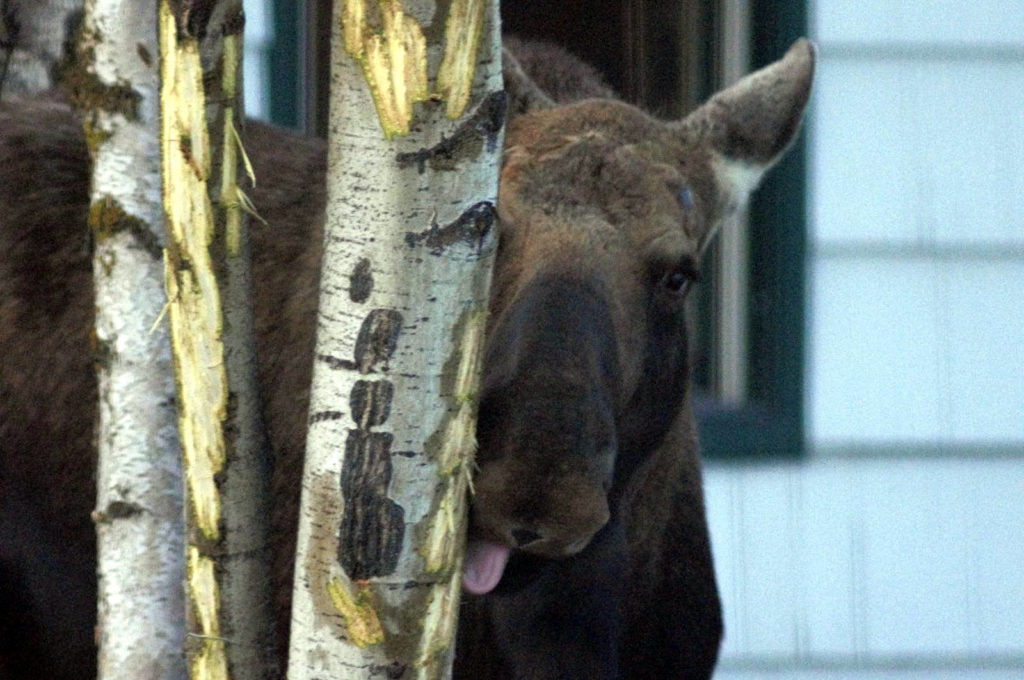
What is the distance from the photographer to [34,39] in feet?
11.5

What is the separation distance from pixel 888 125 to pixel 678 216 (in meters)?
2.18

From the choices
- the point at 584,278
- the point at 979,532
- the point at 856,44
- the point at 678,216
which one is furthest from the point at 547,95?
the point at 979,532

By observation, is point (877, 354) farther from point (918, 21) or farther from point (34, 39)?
point (34, 39)

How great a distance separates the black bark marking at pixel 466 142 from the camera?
1778 millimetres

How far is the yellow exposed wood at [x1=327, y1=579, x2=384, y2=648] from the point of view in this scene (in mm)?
1811

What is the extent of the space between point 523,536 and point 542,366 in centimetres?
32

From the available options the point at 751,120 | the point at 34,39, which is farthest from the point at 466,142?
the point at 34,39

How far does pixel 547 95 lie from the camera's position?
3.60 m

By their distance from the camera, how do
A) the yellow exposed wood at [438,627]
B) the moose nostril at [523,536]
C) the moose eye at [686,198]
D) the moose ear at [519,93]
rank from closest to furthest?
1. the yellow exposed wood at [438,627]
2. the moose nostril at [523,536]
3. the moose eye at [686,198]
4. the moose ear at [519,93]

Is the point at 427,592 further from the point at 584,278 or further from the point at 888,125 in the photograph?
the point at 888,125

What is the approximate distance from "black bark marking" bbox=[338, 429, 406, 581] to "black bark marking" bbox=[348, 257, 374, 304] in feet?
0.56

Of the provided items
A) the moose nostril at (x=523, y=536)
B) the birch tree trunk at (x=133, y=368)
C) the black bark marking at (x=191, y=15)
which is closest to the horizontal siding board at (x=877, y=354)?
the moose nostril at (x=523, y=536)

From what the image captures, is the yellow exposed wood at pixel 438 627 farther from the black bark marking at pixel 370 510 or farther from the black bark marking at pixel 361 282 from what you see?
the black bark marking at pixel 361 282

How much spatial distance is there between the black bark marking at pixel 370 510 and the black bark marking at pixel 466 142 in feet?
1.13
